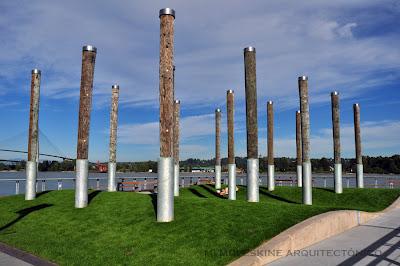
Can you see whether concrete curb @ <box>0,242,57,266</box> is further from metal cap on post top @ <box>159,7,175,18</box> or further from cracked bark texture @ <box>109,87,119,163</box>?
cracked bark texture @ <box>109,87,119,163</box>

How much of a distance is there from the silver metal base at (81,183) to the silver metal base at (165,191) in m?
4.63

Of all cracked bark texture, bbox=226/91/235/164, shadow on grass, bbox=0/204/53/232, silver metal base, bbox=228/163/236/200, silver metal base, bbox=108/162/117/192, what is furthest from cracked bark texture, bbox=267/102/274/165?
shadow on grass, bbox=0/204/53/232

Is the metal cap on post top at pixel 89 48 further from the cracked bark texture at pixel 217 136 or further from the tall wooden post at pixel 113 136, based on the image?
the cracked bark texture at pixel 217 136

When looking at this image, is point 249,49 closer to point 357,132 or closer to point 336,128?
point 336,128

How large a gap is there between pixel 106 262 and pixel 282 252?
381 centimetres

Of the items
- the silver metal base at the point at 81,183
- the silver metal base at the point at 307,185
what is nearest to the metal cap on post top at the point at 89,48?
the silver metal base at the point at 81,183

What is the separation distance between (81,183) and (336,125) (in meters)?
13.8

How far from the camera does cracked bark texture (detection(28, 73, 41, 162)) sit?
19.3 meters

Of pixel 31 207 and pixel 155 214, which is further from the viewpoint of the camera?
pixel 31 207

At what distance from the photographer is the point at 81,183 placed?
1512cm

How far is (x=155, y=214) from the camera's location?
476 inches

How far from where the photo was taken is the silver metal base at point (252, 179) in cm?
1524

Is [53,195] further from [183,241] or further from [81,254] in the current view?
[183,241]

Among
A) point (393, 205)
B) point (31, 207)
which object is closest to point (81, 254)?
point (31, 207)
